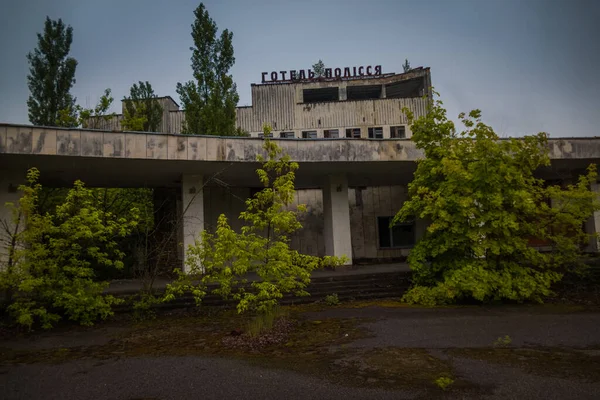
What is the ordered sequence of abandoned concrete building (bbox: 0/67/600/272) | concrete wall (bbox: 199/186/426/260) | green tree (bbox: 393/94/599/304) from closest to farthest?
1. green tree (bbox: 393/94/599/304)
2. abandoned concrete building (bbox: 0/67/600/272)
3. concrete wall (bbox: 199/186/426/260)

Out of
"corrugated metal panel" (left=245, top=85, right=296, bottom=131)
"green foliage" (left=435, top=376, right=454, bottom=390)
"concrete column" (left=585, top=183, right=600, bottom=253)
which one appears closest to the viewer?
"green foliage" (left=435, top=376, right=454, bottom=390)

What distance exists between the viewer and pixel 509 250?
944 cm

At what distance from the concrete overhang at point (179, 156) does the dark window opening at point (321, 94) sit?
14.1 m

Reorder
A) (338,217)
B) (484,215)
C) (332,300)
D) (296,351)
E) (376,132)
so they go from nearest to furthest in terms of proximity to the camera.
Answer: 1. (296,351)
2. (484,215)
3. (332,300)
4. (338,217)
5. (376,132)

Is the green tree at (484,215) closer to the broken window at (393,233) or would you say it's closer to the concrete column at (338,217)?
the concrete column at (338,217)

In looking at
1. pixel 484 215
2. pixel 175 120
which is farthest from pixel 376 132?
pixel 484 215

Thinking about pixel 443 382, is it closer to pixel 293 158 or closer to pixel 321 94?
pixel 293 158

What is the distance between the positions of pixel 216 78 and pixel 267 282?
14.8 meters

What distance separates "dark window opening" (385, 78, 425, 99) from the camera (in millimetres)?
27753

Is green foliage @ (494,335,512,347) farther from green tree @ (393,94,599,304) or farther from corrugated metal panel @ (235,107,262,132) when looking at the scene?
corrugated metal panel @ (235,107,262,132)

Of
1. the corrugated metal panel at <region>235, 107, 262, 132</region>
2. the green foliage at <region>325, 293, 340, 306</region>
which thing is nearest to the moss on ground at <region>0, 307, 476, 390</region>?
the green foliage at <region>325, 293, 340, 306</region>

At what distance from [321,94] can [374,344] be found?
24.2 m

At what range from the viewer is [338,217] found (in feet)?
46.3

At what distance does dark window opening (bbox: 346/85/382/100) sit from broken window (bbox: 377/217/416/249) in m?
13.4
